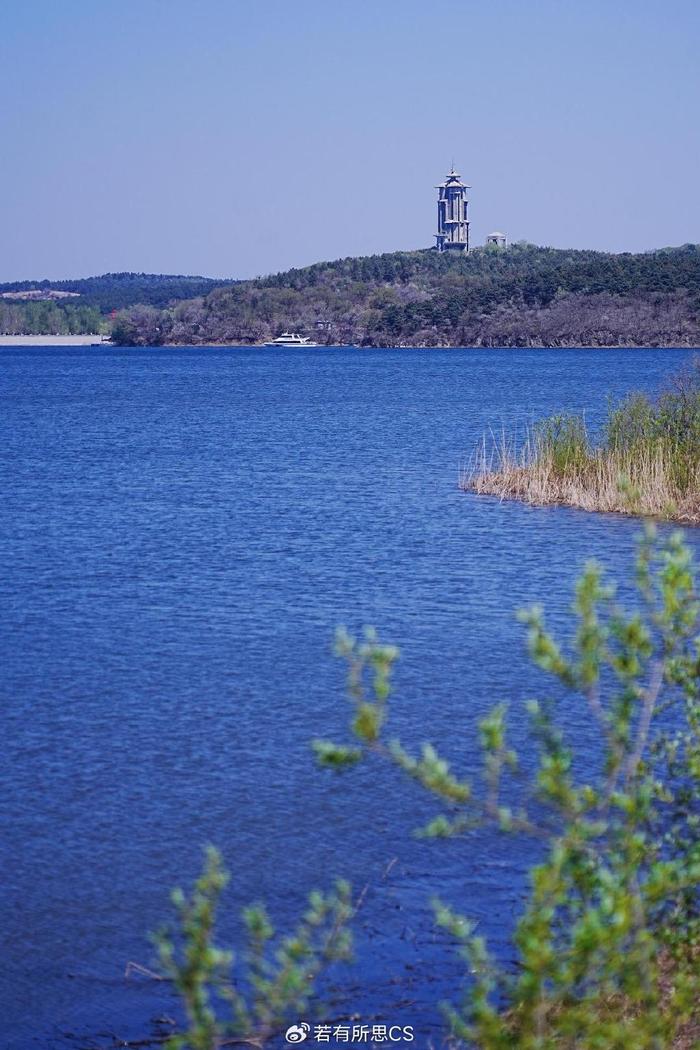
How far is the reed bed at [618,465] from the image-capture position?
20.8 m

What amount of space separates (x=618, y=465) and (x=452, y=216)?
166541mm

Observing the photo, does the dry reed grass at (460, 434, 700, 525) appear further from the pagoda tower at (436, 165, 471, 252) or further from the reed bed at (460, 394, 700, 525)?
the pagoda tower at (436, 165, 471, 252)

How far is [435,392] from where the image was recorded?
66438 millimetres

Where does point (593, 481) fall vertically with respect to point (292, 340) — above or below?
below

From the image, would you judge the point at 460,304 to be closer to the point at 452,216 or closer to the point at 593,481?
the point at 452,216

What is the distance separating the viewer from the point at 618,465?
22.0 metres

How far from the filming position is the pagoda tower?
183 metres

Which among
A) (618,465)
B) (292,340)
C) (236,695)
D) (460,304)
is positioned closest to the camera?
(236,695)

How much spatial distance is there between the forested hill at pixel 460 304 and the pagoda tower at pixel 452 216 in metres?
7.67

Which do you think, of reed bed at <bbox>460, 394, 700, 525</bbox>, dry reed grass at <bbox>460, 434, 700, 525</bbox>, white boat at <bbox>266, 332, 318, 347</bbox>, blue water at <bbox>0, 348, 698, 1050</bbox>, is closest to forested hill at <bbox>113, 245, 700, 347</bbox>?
white boat at <bbox>266, 332, 318, 347</bbox>

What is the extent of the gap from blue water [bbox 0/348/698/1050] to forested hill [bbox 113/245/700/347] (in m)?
94.9

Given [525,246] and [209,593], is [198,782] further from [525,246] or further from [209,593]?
[525,246]

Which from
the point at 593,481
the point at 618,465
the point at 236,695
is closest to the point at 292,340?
the point at 593,481

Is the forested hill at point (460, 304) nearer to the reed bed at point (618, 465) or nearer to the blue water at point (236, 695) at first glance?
the blue water at point (236, 695)
